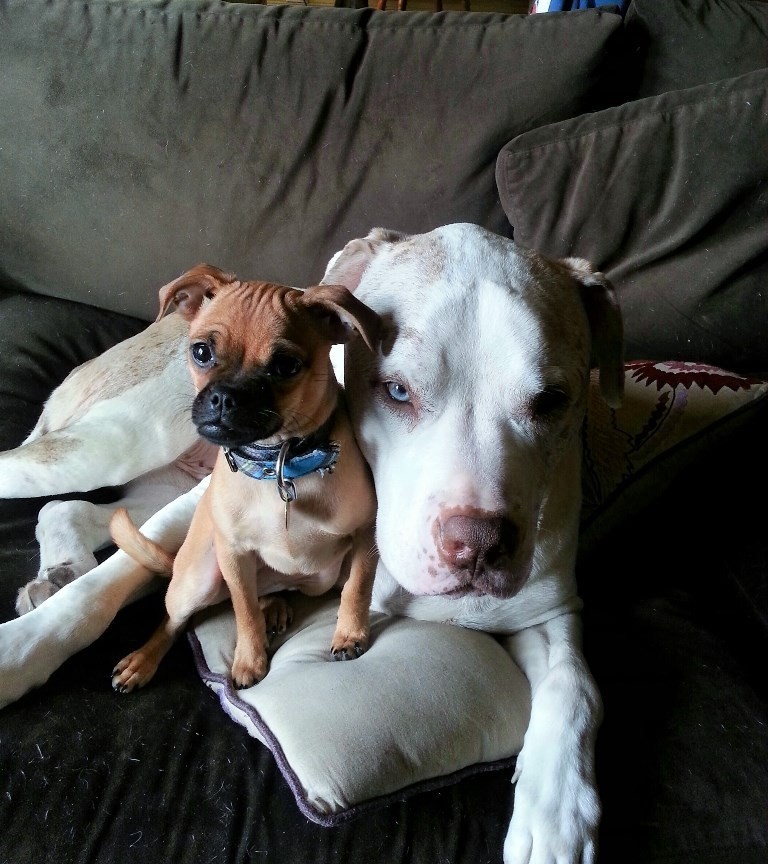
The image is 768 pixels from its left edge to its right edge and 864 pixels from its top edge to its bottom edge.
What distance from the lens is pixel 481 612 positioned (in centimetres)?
131

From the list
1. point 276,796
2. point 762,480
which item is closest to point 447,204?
point 762,480

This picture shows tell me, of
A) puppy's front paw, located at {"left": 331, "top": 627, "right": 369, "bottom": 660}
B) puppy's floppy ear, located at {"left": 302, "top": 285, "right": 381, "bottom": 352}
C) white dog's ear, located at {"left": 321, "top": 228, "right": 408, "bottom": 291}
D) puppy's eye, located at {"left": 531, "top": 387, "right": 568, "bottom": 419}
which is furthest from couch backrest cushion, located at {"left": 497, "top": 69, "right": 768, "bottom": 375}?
puppy's front paw, located at {"left": 331, "top": 627, "right": 369, "bottom": 660}

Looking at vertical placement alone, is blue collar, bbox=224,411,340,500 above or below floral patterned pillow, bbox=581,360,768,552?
above

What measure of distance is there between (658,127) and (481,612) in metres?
1.30

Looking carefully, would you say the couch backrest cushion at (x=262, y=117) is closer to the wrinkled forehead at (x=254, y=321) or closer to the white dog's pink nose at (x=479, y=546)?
the wrinkled forehead at (x=254, y=321)

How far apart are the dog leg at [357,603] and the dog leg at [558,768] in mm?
335

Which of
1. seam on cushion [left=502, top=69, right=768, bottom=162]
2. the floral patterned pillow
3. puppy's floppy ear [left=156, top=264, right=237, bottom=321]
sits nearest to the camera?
puppy's floppy ear [left=156, top=264, right=237, bottom=321]

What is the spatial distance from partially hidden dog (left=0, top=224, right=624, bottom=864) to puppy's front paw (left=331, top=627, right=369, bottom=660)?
0.45 feet

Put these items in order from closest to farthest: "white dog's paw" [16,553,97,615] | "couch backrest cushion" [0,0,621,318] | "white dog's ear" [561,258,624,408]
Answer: "white dog's ear" [561,258,624,408] → "white dog's paw" [16,553,97,615] → "couch backrest cushion" [0,0,621,318]

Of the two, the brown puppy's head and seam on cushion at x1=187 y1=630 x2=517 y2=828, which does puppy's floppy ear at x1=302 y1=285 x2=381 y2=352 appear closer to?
the brown puppy's head

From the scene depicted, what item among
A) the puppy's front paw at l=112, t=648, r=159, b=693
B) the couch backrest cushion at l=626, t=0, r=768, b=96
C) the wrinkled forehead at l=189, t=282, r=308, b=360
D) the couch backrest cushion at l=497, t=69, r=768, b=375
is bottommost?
the puppy's front paw at l=112, t=648, r=159, b=693

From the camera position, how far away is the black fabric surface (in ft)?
3.17

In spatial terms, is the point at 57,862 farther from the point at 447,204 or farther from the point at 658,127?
the point at 658,127

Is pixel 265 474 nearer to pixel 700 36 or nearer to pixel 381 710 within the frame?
pixel 381 710
